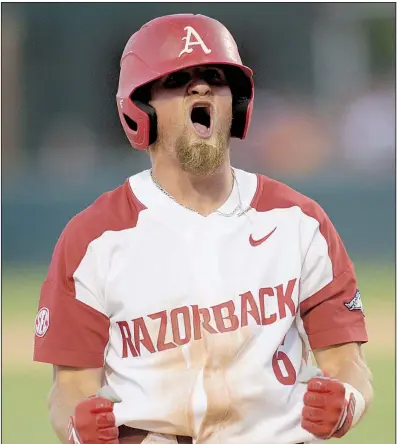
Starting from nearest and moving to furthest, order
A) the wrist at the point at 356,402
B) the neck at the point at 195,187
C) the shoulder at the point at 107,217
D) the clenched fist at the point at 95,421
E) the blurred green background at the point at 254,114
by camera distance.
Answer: the clenched fist at the point at 95,421, the wrist at the point at 356,402, the shoulder at the point at 107,217, the neck at the point at 195,187, the blurred green background at the point at 254,114

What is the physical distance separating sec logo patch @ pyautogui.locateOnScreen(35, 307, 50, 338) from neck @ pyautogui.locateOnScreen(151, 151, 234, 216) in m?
0.50

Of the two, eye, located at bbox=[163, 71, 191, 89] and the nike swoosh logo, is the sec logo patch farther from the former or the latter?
eye, located at bbox=[163, 71, 191, 89]

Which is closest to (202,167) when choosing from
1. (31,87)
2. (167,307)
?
(167,307)

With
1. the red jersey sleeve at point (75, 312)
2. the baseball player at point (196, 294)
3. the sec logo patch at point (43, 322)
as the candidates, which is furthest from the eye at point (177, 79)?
the sec logo patch at point (43, 322)

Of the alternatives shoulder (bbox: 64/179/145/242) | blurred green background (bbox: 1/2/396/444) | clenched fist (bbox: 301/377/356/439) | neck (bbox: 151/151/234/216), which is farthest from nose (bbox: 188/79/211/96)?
blurred green background (bbox: 1/2/396/444)

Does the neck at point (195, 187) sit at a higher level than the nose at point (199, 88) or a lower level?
lower

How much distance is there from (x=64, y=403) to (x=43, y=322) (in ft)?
0.81

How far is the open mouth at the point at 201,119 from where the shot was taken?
312 cm

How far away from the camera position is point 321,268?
317cm

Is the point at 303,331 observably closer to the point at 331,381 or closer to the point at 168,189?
the point at 331,381

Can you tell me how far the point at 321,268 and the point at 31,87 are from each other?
679cm

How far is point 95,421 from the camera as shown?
2.88 m

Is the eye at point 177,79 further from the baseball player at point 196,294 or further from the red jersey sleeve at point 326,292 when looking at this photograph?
the red jersey sleeve at point 326,292

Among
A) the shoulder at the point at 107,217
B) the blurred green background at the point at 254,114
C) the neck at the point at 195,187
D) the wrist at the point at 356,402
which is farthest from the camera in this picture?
the blurred green background at the point at 254,114
